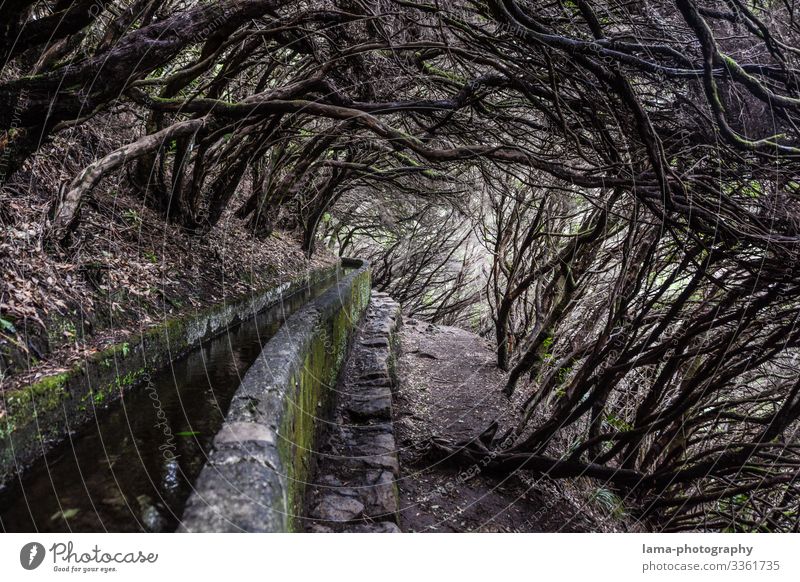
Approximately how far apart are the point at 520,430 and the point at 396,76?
16.6ft

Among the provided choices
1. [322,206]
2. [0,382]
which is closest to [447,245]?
[322,206]

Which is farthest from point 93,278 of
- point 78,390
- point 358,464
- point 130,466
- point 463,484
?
point 463,484

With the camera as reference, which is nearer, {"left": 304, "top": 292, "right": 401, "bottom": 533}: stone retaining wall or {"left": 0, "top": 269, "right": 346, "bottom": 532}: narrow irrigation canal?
{"left": 0, "top": 269, "right": 346, "bottom": 532}: narrow irrigation canal

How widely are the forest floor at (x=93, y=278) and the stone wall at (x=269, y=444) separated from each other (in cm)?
173

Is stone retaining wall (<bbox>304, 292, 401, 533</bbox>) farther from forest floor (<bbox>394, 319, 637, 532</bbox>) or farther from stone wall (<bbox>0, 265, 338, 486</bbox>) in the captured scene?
stone wall (<bbox>0, 265, 338, 486</bbox>)

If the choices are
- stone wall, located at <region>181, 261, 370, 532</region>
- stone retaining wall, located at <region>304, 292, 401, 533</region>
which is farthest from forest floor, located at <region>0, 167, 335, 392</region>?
stone retaining wall, located at <region>304, 292, 401, 533</region>

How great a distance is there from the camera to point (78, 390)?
3662 mm

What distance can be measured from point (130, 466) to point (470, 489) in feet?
11.4

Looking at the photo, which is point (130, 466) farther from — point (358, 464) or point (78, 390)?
point (358, 464)

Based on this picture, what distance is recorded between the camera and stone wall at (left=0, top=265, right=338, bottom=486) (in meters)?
2.93

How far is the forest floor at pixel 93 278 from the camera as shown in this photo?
3445mm

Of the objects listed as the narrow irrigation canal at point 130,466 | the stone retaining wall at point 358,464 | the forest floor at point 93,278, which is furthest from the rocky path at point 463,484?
the forest floor at point 93,278

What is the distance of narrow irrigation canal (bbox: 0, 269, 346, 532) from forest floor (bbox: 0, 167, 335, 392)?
62 cm

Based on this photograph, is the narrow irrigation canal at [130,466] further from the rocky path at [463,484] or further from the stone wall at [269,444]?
the rocky path at [463,484]
